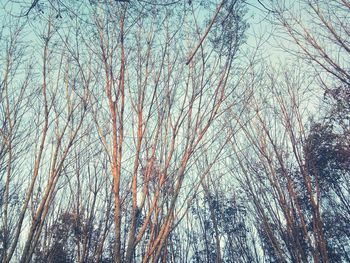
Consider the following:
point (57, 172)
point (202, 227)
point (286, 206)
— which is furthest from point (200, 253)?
point (57, 172)

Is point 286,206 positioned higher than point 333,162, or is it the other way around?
point 333,162

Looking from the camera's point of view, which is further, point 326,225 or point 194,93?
point 326,225

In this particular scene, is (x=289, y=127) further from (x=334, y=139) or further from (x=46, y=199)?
(x=334, y=139)

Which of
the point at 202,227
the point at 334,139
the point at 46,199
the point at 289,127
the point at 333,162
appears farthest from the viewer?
the point at 202,227

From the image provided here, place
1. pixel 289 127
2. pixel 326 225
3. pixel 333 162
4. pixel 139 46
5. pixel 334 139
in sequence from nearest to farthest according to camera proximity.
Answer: pixel 139 46, pixel 289 127, pixel 334 139, pixel 333 162, pixel 326 225

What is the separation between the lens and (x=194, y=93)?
13.7 feet

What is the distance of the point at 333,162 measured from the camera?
11172 millimetres

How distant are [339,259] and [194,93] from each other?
14401mm

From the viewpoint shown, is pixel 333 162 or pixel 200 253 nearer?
pixel 333 162

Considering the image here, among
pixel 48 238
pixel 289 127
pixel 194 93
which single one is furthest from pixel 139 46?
pixel 48 238

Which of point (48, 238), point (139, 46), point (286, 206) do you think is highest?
point (139, 46)

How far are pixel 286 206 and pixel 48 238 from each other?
19.4 feet

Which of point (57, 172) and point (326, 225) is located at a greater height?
point (326, 225)

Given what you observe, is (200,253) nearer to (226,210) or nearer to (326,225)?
(226,210)
